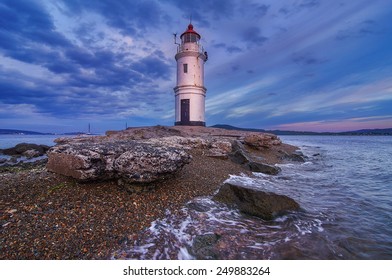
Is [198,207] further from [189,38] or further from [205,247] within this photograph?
[189,38]

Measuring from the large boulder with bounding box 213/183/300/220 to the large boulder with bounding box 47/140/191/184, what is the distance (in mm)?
2114

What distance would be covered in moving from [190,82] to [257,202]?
23.9 metres

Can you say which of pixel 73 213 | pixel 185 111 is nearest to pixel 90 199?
pixel 73 213

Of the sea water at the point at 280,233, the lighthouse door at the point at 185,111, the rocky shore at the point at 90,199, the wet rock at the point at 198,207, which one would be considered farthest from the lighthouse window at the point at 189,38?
the wet rock at the point at 198,207

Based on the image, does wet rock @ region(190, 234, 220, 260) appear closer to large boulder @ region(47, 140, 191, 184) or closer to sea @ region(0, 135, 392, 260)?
sea @ region(0, 135, 392, 260)

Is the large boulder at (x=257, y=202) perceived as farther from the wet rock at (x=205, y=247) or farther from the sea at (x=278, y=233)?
the wet rock at (x=205, y=247)

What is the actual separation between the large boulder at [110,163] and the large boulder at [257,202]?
211 centimetres

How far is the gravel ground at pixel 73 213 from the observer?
3752 millimetres

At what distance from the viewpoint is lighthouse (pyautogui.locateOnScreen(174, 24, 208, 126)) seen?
1100 inches

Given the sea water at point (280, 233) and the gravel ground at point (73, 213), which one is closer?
the gravel ground at point (73, 213)

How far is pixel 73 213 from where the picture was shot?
4758 millimetres

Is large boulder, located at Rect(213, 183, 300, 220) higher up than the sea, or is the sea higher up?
large boulder, located at Rect(213, 183, 300, 220)

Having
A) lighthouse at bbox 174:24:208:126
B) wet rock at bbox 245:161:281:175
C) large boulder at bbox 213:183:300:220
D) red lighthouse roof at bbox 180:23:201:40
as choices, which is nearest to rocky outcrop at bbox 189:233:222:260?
large boulder at bbox 213:183:300:220
